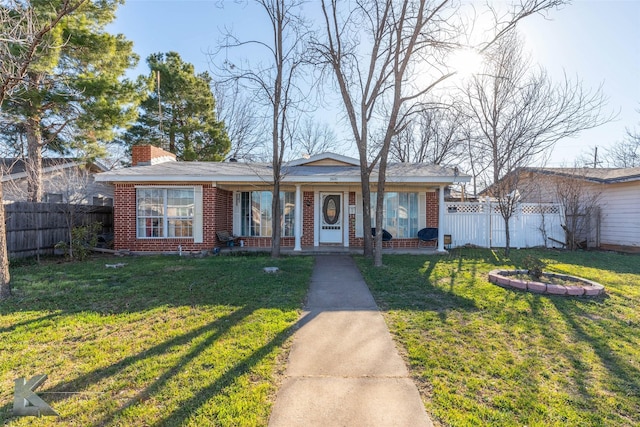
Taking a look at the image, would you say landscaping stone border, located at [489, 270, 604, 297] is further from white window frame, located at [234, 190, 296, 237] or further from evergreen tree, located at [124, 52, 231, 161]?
evergreen tree, located at [124, 52, 231, 161]

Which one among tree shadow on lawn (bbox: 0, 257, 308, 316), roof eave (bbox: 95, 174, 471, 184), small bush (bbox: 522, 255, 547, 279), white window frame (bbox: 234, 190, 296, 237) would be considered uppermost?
roof eave (bbox: 95, 174, 471, 184)

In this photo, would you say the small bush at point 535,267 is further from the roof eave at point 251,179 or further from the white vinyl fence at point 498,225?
the white vinyl fence at point 498,225

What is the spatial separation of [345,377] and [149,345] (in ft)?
7.69

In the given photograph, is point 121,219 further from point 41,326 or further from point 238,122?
point 238,122

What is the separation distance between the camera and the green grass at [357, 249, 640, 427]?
256 centimetres

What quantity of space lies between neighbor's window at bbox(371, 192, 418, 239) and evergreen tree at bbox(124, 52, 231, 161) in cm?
1366

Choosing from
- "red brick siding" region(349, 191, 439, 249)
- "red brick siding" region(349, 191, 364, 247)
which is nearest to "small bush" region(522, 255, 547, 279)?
"red brick siding" region(349, 191, 439, 249)

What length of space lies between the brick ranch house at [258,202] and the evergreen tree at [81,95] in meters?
1.84

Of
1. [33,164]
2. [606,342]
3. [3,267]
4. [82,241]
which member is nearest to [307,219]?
[82,241]

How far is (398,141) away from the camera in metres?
23.5

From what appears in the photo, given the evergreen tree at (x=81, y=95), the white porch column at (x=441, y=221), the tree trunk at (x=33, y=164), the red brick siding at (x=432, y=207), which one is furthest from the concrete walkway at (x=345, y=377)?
the tree trunk at (x=33, y=164)

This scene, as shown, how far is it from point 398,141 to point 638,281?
59.1ft

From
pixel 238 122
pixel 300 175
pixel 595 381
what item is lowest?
pixel 595 381

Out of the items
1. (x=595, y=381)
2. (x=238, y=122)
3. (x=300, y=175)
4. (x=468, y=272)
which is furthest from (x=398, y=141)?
(x=595, y=381)
